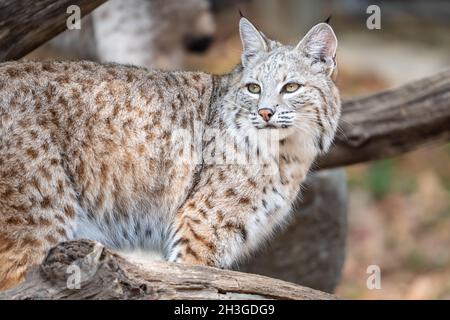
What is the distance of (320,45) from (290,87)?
34 centimetres

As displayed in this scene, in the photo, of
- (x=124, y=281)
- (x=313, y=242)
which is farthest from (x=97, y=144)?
(x=313, y=242)

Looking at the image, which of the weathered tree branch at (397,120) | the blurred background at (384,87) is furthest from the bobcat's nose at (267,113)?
the blurred background at (384,87)

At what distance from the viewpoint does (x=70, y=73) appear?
526 centimetres


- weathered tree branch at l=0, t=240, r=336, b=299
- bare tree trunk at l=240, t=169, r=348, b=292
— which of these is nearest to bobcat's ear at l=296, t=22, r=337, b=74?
weathered tree branch at l=0, t=240, r=336, b=299

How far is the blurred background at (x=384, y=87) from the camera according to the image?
989 cm

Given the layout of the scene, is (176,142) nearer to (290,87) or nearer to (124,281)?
(290,87)

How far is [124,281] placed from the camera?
13.0 feet

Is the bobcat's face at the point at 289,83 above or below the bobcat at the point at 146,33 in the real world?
below

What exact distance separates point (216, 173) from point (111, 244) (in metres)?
0.76

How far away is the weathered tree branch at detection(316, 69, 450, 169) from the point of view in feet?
21.5

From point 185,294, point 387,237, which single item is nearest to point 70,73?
point 185,294

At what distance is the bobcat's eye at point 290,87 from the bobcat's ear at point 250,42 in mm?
356

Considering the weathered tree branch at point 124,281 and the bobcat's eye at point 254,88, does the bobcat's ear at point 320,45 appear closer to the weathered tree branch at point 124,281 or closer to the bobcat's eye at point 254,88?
the bobcat's eye at point 254,88
